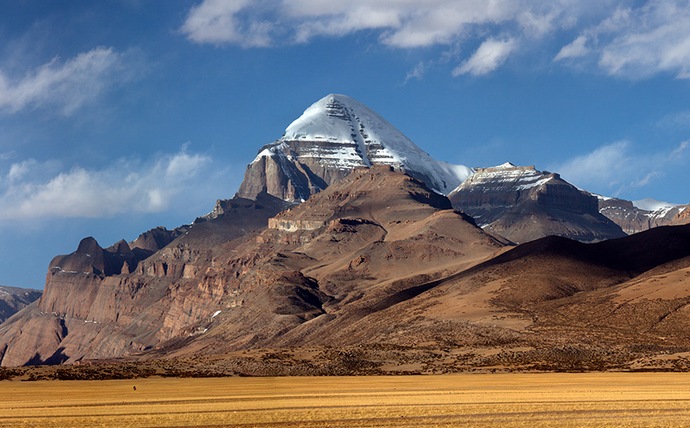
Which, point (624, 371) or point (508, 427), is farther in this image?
point (624, 371)

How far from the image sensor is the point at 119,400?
8662 centimetres

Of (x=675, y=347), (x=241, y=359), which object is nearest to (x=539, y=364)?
(x=675, y=347)

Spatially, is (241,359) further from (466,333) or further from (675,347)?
(675,347)

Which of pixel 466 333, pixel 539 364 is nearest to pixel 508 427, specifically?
pixel 539 364

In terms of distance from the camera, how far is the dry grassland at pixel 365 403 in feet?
213

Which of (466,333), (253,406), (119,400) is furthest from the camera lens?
(466,333)

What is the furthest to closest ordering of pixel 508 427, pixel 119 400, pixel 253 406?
pixel 119 400 < pixel 253 406 < pixel 508 427

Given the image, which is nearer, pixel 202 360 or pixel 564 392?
pixel 564 392

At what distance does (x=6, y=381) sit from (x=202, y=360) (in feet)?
154

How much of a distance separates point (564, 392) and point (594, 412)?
1921 centimetres

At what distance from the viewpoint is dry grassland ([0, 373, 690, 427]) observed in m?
64.9

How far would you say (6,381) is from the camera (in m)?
122

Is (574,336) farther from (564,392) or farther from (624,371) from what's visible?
(564,392)

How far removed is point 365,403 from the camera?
78.6 m
